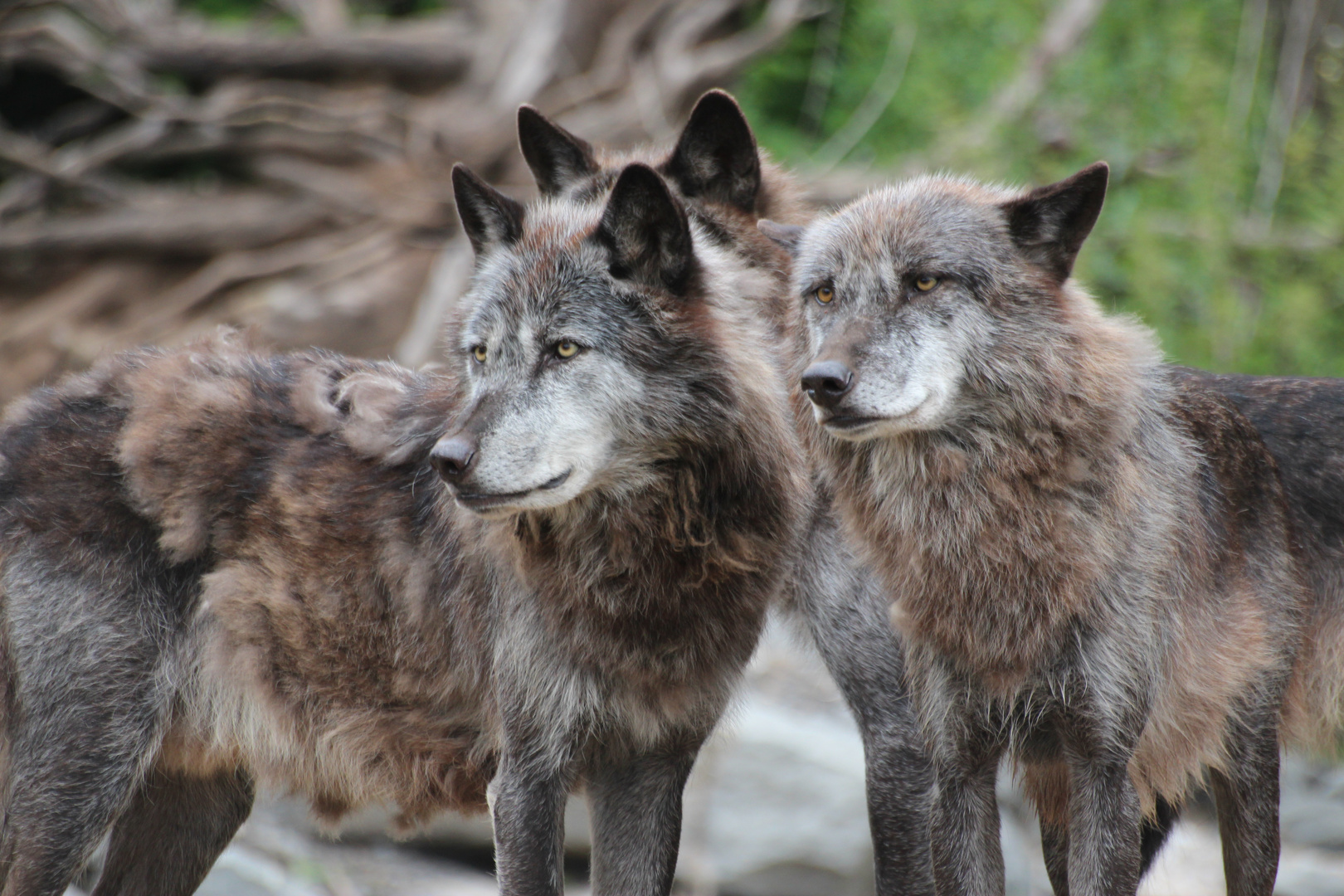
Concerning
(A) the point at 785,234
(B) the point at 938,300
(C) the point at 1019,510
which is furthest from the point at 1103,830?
(A) the point at 785,234

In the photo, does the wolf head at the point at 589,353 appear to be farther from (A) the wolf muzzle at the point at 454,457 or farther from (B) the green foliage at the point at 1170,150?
(B) the green foliage at the point at 1170,150

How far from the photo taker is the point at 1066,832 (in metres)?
3.98

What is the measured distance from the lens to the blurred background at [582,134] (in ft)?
23.6

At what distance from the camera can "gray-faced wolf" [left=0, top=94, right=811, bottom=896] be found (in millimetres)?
3533

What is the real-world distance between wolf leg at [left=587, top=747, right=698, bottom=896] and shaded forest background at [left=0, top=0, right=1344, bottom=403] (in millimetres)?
5120

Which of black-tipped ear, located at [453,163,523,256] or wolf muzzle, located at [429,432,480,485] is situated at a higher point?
black-tipped ear, located at [453,163,523,256]

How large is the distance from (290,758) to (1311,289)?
613 centimetres

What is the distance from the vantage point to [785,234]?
399cm

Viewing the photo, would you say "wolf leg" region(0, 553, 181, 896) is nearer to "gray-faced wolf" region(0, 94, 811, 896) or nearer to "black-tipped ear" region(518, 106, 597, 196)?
"gray-faced wolf" region(0, 94, 811, 896)

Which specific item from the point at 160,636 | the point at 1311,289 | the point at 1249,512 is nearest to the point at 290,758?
the point at 160,636

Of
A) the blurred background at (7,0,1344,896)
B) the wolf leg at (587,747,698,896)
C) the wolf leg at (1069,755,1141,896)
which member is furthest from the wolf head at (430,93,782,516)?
the blurred background at (7,0,1344,896)

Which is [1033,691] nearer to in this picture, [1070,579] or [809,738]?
[1070,579]

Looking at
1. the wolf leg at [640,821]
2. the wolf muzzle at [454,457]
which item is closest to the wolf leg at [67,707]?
the wolf muzzle at [454,457]

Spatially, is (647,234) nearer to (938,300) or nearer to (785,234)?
(785,234)
